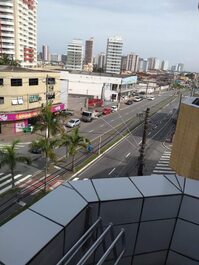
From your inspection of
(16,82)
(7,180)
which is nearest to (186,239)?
(7,180)

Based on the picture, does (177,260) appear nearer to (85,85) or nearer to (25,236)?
(25,236)

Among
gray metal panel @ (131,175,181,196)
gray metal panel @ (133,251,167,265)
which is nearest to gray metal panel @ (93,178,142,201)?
gray metal panel @ (131,175,181,196)

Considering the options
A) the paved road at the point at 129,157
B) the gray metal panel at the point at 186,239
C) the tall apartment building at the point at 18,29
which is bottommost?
the paved road at the point at 129,157

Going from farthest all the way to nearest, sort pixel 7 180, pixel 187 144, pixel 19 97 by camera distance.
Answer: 1. pixel 19 97
2. pixel 7 180
3. pixel 187 144

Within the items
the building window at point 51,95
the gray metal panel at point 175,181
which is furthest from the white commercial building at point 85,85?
the gray metal panel at point 175,181

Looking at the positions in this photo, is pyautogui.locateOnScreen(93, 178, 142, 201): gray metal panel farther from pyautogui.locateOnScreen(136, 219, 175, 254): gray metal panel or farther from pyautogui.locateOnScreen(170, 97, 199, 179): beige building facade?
pyautogui.locateOnScreen(170, 97, 199, 179): beige building facade

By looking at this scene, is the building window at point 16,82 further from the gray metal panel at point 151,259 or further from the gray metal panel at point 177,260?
the gray metal panel at point 177,260
